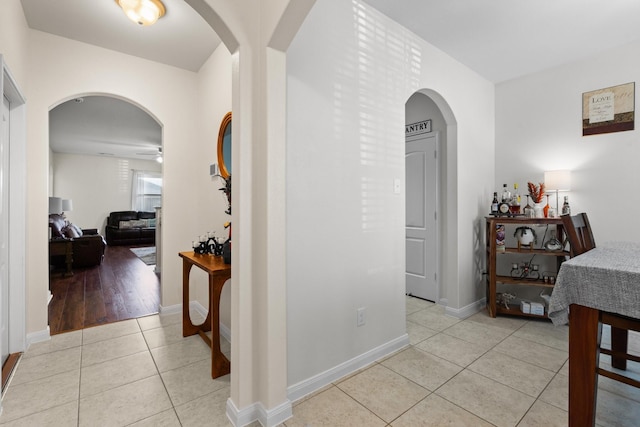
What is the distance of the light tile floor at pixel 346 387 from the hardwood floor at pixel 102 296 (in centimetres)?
42

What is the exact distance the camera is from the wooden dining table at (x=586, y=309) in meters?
1.18

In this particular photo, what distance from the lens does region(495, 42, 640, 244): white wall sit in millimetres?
2705

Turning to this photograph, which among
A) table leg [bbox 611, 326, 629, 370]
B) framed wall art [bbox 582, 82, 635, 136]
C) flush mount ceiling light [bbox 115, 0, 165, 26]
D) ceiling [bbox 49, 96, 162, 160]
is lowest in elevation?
table leg [bbox 611, 326, 629, 370]

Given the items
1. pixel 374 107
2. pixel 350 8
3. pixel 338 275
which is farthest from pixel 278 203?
pixel 350 8

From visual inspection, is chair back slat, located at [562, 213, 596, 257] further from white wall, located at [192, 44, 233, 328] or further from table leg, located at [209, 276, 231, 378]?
white wall, located at [192, 44, 233, 328]

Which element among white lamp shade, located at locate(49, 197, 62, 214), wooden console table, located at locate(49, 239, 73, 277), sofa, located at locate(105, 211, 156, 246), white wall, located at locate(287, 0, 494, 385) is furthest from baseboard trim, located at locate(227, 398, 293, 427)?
sofa, located at locate(105, 211, 156, 246)

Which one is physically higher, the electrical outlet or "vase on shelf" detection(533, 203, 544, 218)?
"vase on shelf" detection(533, 203, 544, 218)

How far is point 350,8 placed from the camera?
2016 millimetres

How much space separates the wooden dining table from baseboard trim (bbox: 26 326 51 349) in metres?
3.52

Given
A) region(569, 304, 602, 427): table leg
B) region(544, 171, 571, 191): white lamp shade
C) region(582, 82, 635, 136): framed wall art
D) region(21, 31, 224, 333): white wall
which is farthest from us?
region(544, 171, 571, 191): white lamp shade

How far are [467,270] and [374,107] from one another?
202 centimetres

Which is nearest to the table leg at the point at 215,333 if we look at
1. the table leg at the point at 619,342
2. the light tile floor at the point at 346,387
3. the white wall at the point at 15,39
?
the light tile floor at the point at 346,387

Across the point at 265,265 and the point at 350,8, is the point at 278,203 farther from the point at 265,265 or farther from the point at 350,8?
the point at 350,8

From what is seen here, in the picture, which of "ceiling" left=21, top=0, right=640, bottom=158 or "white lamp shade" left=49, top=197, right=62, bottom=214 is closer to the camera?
"ceiling" left=21, top=0, right=640, bottom=158
